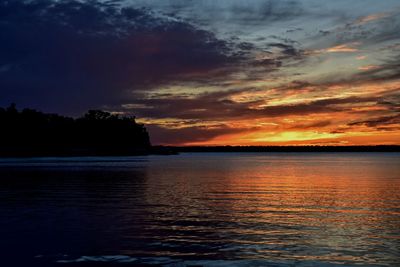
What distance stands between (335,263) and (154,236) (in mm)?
9665

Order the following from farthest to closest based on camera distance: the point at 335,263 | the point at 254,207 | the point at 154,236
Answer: the point at 254,207, the point at 154,236, the point at 335,263

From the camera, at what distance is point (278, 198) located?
149 feet

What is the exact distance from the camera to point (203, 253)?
21266mm

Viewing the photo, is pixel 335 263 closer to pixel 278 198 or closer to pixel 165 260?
pixel 165 260

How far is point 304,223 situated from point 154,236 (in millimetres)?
10023

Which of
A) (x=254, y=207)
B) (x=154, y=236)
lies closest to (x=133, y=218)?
(x=154, y=236)

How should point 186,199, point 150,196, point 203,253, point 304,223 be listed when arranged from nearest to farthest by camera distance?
point 203,253 → point 304,223 → point 186,199 → point 150,196

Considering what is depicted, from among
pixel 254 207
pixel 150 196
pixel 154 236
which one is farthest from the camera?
pixel 150 196

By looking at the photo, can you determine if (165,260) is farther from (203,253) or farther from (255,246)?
(255,246)

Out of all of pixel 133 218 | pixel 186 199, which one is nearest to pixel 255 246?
pixel 133 218

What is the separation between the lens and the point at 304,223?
29984mm

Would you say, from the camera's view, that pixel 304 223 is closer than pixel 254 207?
Yes

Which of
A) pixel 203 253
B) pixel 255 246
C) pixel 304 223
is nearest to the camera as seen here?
pixel 203 253

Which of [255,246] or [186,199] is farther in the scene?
[186,199]
